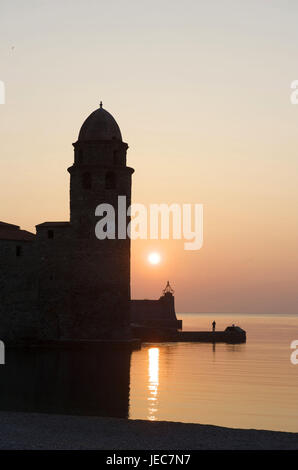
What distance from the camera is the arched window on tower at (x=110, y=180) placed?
46.5 meters

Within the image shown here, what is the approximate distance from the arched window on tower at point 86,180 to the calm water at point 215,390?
40.2ft

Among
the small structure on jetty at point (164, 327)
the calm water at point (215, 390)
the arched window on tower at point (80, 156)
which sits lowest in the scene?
the calm water at point (215, 390)

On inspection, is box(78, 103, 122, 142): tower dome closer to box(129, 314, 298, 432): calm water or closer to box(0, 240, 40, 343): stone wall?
box(0, 240, 40, 343): stone wall

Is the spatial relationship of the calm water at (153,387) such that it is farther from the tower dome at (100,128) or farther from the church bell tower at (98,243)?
the tower dome at (100,128)

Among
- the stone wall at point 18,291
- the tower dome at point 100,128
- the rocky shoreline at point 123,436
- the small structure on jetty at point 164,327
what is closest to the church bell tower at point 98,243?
the tower dome at point 100,128

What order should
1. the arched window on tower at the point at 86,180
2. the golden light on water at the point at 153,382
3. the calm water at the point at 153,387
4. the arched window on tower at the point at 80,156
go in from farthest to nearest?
the arched window on tower at the point at 80,156
the arched window on tower at the point at 86,180
the golden light on water at the point at 153,382
the calm water at the point at 153,387

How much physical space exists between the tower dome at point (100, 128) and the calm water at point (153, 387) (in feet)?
50.1

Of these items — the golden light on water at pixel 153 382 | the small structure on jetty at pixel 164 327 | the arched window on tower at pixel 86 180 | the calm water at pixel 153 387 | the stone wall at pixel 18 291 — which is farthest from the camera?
the small structure on jetty at pixel 164 327

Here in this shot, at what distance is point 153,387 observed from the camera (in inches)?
1056

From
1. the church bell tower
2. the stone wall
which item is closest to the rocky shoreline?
the stone wall

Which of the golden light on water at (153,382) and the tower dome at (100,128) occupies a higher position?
the tower dome at (100,128)

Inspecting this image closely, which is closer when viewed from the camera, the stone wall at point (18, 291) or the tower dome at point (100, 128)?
the stone wall at point (18, 291)
